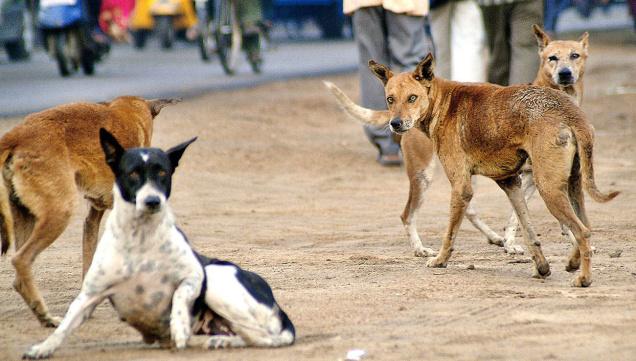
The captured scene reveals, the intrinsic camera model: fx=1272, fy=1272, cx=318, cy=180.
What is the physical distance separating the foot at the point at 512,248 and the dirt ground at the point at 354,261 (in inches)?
2.0

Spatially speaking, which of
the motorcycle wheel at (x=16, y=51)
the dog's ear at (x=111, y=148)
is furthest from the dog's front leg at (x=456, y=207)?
Answer: the motorcycle wheel at (x=16, y=51)

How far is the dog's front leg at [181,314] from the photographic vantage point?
566 centimetres

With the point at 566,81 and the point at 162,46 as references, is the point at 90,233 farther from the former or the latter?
the point at 162,46

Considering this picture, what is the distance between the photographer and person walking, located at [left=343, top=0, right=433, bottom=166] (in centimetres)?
1136

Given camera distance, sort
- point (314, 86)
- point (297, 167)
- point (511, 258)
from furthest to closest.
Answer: point (314, 86) → point (297, 167) → point (511, 258)

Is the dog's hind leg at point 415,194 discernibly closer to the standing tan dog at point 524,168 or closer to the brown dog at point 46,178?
the standing tan dog at point 524,168

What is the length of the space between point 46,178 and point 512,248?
3329mm

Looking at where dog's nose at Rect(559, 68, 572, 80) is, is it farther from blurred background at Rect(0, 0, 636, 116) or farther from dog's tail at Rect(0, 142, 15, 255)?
blurred background at Rect(0, 0, 636, 116)

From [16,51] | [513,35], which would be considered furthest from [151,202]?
[16,51]

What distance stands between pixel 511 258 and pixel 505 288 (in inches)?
46.6

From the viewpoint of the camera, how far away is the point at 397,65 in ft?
37.8

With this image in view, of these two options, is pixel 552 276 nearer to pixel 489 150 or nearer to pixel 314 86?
pixel 489 150

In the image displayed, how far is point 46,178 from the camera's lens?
20.7ft

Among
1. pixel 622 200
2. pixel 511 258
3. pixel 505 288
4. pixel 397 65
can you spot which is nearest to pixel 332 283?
pixel 505 288
